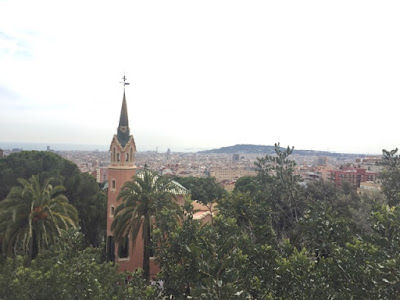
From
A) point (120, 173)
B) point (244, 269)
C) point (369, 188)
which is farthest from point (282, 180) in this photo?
point (369, 188)

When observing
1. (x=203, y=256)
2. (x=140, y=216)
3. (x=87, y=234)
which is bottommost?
(x=87, y=234)

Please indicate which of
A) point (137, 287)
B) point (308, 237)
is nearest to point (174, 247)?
point (137, 287)

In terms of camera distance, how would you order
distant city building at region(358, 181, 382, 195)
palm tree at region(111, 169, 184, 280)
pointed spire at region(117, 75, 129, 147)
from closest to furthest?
palm tree at region(111, 169, 184, 280), pointed spire at region(117, 75, 129, 147), distant city building at region(358, 181, 382, 195)

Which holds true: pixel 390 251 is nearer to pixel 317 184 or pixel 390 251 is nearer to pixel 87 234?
pixel 87 234

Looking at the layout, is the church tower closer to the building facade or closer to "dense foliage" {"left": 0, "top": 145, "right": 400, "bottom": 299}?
the building facade

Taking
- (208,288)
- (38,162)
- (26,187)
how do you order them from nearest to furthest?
1. (208,288)
2. (26,187)
3. (38,162)

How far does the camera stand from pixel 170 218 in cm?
926

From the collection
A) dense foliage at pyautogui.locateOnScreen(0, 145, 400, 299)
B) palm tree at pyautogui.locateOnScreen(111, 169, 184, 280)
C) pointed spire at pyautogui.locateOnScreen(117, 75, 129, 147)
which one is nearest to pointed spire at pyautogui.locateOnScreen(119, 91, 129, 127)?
pointed spire at pyautogui.locateOnScreen(117, 75, 129, 147)

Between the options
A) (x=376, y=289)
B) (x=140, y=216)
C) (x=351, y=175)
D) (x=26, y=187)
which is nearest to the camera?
(x=376, y=289)

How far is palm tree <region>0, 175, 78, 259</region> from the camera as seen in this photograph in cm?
1299

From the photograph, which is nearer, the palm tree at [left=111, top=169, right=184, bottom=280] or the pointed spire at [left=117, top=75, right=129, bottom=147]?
the palm tree at [left=111, top=169, right=184, bottom=280]

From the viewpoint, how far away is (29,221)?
505 inches

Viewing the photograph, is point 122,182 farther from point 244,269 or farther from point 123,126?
point 244,269

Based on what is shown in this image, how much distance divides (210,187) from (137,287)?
21.6 metres
